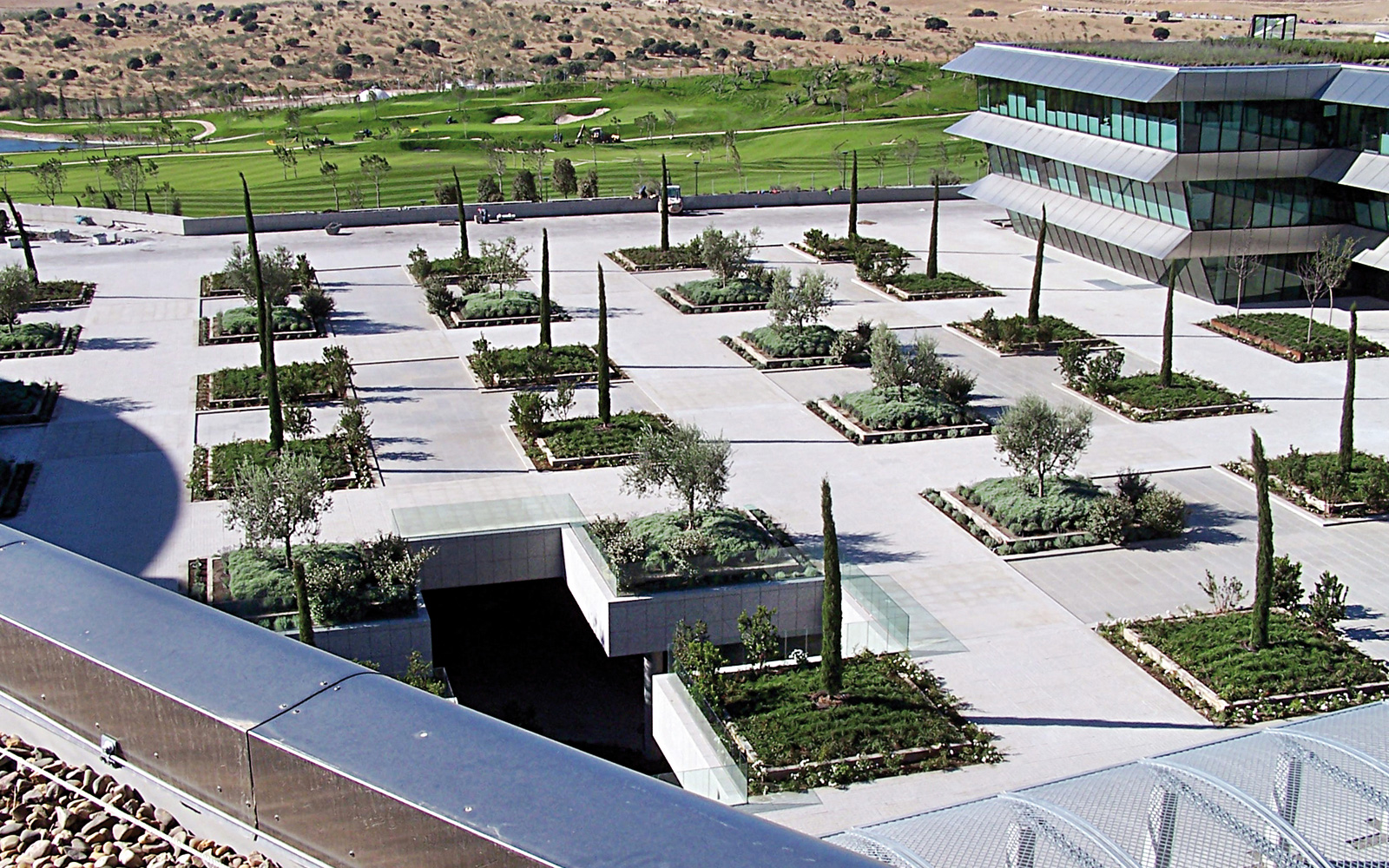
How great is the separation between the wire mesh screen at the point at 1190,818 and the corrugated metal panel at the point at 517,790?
3.42 metres

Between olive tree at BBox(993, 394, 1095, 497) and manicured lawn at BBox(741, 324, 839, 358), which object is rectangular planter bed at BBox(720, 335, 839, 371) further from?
olive tree at BBox(993, 394, 1095, 497)

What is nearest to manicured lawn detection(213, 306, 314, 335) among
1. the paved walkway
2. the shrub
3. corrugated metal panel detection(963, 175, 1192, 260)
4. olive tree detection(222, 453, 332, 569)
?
the paved walkway

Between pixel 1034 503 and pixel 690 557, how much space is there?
698 centimetres

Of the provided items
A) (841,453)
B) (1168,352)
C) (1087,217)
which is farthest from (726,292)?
(841,453)

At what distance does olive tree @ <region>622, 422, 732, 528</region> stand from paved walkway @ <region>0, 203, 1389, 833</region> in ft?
5.91

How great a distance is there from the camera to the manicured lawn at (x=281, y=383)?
34281 mm

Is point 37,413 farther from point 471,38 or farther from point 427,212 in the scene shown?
point 471,38

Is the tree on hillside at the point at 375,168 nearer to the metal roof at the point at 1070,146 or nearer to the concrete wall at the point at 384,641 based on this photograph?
the metal roof at the point at 1070,146

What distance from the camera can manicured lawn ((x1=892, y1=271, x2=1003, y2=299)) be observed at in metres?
45.9

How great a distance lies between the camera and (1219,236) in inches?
1737

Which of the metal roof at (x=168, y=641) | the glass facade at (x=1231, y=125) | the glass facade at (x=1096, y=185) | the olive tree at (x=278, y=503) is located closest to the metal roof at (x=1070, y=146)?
the glass facade at (x=1231, y=125)

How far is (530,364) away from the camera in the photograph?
36.0m

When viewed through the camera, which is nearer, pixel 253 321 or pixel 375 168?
pixel 253 321

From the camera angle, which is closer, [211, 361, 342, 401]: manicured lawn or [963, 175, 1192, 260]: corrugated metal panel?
[211, 361, 342, 401]: manicured lawn
